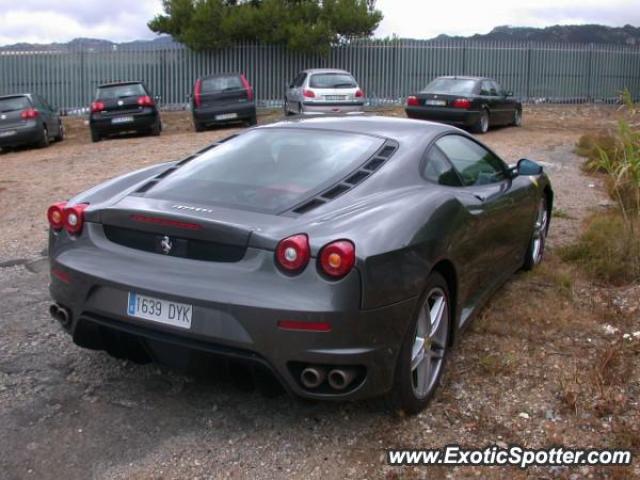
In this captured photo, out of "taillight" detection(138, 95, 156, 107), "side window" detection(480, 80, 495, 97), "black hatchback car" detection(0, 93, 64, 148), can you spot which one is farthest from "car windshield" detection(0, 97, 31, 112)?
"side window" detection(480, 80, 495, 97)

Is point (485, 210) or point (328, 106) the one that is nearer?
point (485, 210)

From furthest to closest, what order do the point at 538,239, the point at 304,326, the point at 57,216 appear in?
1. the point at 538,239
2. the point at 57,216
3. the point at 304,326

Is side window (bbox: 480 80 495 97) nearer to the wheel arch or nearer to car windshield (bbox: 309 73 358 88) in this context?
car windshield (bbox: 309 73 358 88)

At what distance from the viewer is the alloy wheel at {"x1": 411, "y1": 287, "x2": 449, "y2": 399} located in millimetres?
3781

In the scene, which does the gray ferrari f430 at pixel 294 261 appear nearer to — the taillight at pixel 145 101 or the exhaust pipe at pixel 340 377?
the exhaust pipe at pixel 340 377

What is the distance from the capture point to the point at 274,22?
2700cm

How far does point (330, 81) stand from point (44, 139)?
7.38m

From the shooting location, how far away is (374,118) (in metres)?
5.04

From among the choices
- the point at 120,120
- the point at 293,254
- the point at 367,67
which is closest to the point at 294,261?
the point at 293,254

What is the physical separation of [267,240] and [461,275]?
1332 millimetres

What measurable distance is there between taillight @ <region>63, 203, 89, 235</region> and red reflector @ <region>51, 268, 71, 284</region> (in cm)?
21

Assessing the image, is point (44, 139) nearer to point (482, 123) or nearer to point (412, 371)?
point (482, 123)

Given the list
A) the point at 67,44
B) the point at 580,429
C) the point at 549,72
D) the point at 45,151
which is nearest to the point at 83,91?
the point at 67,44

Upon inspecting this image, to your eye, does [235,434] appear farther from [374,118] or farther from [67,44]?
[67,44]
